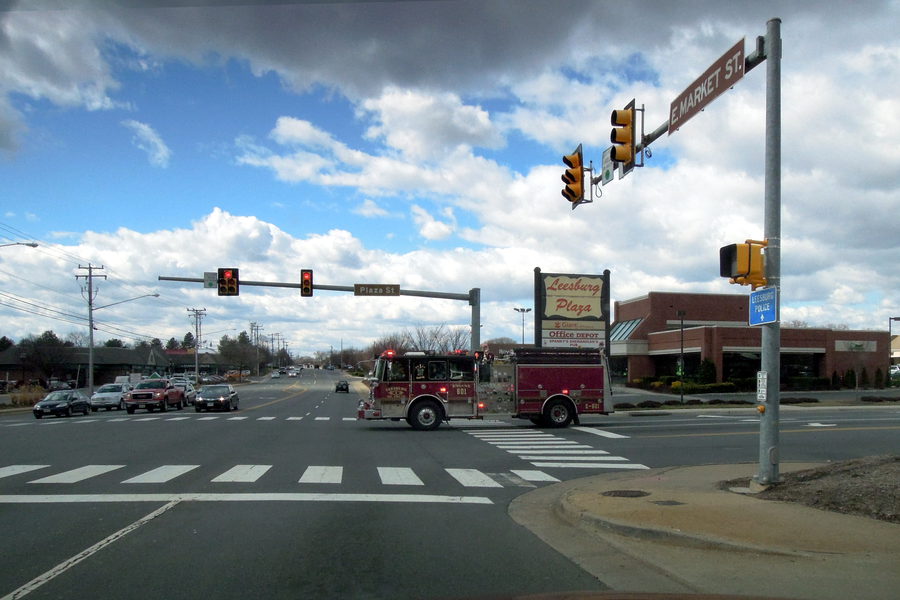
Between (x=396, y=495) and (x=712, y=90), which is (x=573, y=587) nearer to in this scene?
(x=396, y=495)

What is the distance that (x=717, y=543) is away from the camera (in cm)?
739

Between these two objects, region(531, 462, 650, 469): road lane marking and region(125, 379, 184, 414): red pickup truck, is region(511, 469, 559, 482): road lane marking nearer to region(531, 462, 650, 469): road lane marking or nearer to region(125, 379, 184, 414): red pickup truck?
region(531, 462, 650, 469): road lane marking

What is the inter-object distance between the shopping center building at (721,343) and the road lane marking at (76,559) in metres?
48.5

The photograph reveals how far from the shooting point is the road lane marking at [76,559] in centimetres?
621

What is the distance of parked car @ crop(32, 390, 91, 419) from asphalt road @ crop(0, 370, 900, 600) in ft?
51.6

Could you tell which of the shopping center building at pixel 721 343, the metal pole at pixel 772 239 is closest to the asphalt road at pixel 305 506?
the metal pole at pixel 772 239

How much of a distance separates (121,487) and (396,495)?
4.57 meters

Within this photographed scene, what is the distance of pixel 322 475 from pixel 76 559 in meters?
6.37

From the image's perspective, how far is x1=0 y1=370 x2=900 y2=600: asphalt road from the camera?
6.61m

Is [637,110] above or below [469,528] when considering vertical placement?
above

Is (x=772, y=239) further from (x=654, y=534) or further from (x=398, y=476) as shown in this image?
(x=398, y=476)

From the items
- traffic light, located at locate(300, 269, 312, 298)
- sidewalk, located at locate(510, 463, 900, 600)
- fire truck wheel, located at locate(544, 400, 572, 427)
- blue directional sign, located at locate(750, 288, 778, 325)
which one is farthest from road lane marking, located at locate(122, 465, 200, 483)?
traffic light, located at locate(300, 269, 312, 298)

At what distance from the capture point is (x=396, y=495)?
37.2 feet

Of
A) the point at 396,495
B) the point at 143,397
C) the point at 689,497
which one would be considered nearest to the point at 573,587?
the point at 689,497
